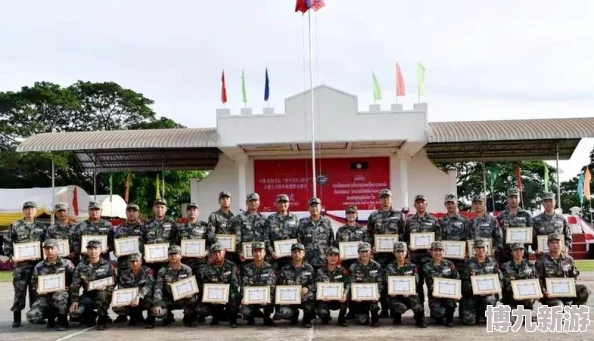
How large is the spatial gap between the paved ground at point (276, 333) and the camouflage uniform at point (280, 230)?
2.97 ft

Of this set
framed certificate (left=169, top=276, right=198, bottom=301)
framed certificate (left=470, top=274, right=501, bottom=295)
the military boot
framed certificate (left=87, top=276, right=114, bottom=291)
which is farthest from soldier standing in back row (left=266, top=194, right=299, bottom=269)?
the military boot

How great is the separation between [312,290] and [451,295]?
1.90m

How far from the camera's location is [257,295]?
8695mm

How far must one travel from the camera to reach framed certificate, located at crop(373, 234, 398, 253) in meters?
9.19

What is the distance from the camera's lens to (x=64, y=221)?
949 centimetres

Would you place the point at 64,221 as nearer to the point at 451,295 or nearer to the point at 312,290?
the point at 312,290

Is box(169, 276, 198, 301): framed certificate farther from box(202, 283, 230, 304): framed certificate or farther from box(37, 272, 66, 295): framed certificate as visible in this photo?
box(37, 272, 66, 295): framed certificate

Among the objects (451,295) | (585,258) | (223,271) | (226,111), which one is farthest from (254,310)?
(585,258)

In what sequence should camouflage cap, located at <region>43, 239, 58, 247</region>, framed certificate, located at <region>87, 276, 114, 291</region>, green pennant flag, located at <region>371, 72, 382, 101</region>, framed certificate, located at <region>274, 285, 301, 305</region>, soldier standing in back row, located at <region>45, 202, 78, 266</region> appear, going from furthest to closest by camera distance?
green pennant flag, located at <region>371, 72, 382, 101</region> → soldier standing in back row, located at <region>45, 202, 78, 266</region> → camouflage cap, located at <region>43, 239, 58, 247</region> → framed certificate, located at <region>87, 276, 114, 291</region> → framed certificate, located at <region>274, 285, 301, 305</region>

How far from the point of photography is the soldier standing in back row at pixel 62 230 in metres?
9.36

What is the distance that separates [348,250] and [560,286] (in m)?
2.97

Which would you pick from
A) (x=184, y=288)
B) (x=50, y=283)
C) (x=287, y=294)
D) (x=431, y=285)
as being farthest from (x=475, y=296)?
(x=50, y=283)

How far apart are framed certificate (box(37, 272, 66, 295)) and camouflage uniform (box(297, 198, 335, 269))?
344 centimetres

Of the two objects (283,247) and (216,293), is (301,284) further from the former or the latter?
(216,293)
